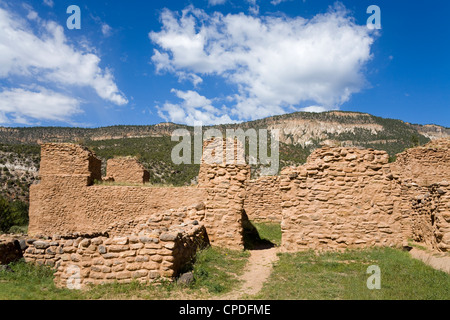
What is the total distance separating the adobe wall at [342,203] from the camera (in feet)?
24.2

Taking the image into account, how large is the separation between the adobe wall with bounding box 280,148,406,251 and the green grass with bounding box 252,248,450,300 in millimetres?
400

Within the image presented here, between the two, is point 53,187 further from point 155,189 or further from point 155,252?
point 155,252

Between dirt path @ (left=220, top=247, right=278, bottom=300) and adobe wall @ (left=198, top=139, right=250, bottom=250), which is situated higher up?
adobe wall @ (left=198, top=139, right=250, bottom=250)

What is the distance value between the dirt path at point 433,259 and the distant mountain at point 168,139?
3.79m

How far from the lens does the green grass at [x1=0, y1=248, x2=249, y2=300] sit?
15.6 ft

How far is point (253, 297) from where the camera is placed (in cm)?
481

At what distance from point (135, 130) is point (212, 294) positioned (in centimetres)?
7111

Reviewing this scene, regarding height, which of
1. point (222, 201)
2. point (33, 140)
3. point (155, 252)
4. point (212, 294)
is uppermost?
point (33, 140)

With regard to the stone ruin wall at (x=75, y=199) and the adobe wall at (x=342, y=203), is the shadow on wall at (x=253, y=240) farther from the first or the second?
the stone ruin wall at (x=75, y=199)

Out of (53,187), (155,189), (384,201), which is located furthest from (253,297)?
(53,187)

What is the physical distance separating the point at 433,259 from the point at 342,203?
2.27 m

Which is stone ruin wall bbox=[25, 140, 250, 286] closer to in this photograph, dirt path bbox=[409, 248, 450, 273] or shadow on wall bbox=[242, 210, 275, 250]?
shadow on wall bbox=[242, 210, 275, 250]

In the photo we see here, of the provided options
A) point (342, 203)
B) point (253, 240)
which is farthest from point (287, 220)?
point (253, 240)

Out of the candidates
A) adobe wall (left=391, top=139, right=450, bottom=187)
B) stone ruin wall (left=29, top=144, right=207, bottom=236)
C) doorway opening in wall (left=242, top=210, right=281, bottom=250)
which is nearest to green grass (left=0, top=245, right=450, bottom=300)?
doorway opening in wall (left=242, top=210, right=281, bottom=250)
